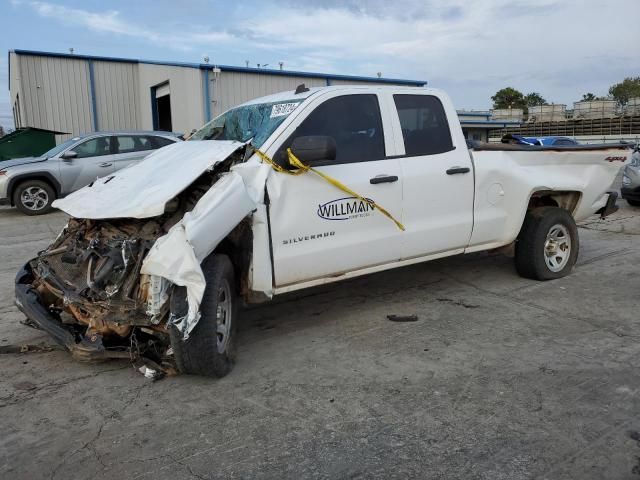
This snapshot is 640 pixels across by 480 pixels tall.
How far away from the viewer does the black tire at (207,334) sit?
11.7ft

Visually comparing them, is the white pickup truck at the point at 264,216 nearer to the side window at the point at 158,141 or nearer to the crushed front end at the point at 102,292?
the crushed front end at the point at 102,292

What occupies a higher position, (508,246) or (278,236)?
(278,236)

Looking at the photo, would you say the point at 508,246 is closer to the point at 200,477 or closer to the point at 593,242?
the point at 593,242

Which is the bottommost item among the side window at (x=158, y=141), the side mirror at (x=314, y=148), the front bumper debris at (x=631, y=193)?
the front bumper debris at (x=631, y=193)

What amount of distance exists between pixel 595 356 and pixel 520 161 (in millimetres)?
2318

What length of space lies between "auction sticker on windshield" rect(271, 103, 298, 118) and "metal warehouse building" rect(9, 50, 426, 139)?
48.0 feet

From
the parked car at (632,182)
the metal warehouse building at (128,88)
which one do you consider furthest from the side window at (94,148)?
the parked car at (632,182)

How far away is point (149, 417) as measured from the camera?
3.43 m


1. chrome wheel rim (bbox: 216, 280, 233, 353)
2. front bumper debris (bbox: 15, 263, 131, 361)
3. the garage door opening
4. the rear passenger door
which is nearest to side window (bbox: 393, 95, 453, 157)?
the rear passenger door

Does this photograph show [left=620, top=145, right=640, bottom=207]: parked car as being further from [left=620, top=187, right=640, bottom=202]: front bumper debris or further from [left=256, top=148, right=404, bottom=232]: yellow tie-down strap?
[left=256, top=148, right=404, bottom=232]: yellow tie-down strap

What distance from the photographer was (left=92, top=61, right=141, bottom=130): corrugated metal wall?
22.1 meters

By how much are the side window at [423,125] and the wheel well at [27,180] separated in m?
9.29

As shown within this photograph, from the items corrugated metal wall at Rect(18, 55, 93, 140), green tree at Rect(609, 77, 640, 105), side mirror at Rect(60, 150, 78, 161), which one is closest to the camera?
side mirror at Rect(60, 150, 78, 161)

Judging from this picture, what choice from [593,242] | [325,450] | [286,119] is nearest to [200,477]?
[325,450]
